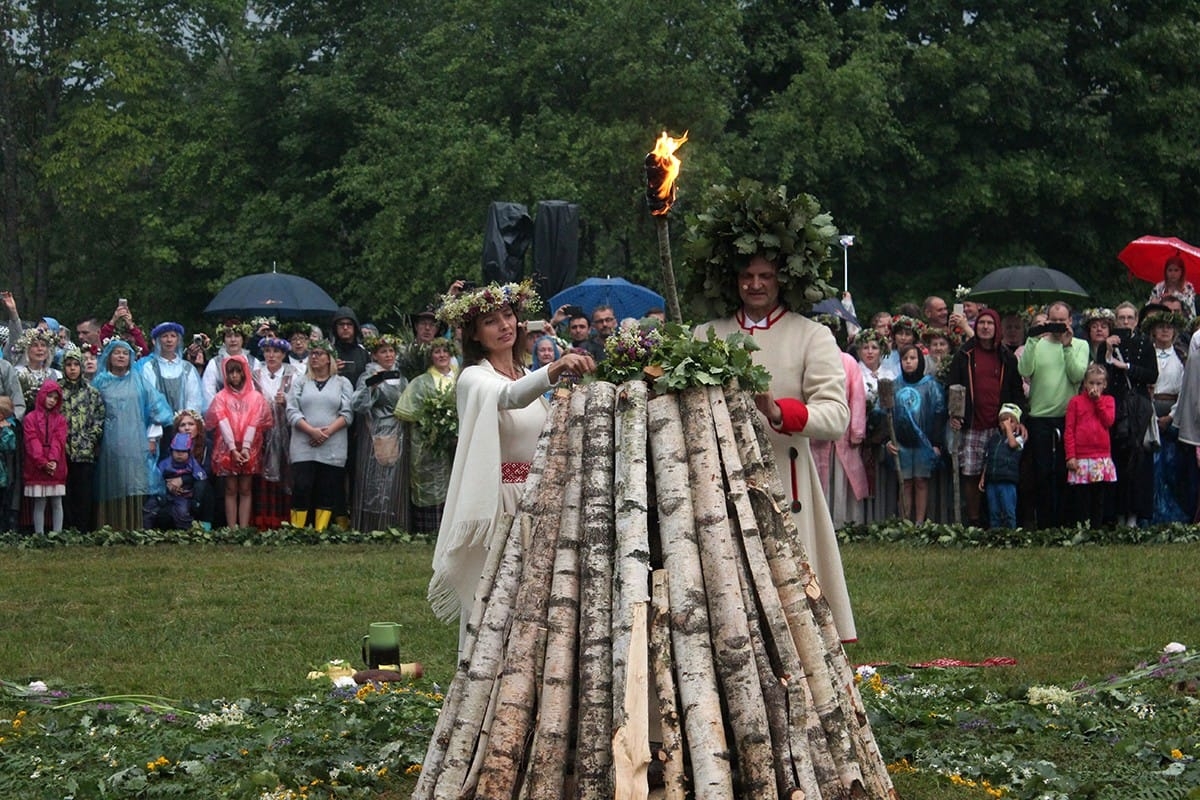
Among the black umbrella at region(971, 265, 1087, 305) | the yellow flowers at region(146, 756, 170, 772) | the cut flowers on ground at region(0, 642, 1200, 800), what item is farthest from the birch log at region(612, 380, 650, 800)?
the black umbrella at region(971, 265, 1087, 305)

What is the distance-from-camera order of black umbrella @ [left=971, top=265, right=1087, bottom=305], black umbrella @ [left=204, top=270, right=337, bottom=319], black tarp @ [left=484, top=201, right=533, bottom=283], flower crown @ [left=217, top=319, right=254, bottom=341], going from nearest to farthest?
flower crown @ [left=217, top=319, right=254, bottom=341] → black tarp @ [left=484, top=201, right=533, bottom=283] → black umbrella @ [left=971, top=265, right=1087, bottom=305] → black umbrella @ [left=204, top=270, right=337, bottom=319]

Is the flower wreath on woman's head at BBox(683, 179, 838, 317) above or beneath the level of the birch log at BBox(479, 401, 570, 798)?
above

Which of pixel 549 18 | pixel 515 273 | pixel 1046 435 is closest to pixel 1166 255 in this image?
pixel 1046 435

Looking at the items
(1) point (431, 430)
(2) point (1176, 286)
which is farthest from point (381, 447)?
(2) point (1176, 286)

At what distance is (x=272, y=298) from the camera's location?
2322 cm

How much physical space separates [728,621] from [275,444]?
498 inches

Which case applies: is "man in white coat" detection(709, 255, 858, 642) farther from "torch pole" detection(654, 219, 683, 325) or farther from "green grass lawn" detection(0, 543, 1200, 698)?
"green grass lawn" detection(0, 543, 1200, 698)

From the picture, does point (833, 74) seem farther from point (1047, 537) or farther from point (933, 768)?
point (933, 768)

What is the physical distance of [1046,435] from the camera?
56.0 feet

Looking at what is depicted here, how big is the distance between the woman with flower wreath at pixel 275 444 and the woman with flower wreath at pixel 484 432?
979 centimetres

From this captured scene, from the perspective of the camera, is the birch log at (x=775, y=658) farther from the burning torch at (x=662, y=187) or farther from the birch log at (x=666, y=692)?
the burning torch at (x=662, y=187)

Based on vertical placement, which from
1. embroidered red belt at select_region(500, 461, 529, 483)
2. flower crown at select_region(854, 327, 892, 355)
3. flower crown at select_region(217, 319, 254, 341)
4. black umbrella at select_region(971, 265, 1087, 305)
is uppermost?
black umbrella at select_region(971, 265, 1087, 305)

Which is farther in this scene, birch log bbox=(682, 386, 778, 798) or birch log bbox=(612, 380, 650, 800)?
birch log bbox=(682, 386, 778, 798)

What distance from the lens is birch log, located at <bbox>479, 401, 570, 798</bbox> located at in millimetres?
6586
